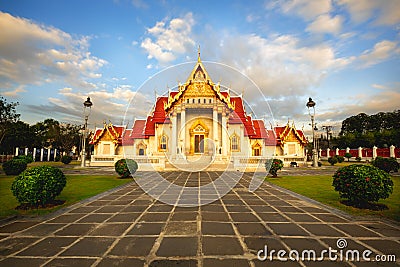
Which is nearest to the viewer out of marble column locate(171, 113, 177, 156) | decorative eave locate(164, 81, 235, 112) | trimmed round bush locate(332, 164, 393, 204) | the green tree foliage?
trimmed round bush locate(332, 164, 393, 204)

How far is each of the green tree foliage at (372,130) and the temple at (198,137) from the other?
30.2 metres

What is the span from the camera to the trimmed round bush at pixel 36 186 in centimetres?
709

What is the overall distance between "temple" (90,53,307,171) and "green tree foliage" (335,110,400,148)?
3021 centimetres

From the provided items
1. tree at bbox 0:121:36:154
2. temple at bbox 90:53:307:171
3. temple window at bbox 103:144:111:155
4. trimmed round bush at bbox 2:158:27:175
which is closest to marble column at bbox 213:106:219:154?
temple at bbox 90:53:307:171

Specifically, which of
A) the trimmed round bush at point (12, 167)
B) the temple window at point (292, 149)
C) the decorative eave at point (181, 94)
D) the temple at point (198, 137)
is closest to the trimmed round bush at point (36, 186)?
the trimmed round bush at point (12, 167)

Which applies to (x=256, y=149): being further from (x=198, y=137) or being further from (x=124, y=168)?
(x=124, y=168)

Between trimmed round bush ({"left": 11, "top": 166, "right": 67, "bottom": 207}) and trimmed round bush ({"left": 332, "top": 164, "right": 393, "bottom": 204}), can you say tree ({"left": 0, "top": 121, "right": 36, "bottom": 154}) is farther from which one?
trimmed round bush ({"left": 332, "top": 164, "right": 393, "bottom": 204})

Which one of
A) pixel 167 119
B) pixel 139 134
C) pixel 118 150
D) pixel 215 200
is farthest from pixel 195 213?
pixel 118 150

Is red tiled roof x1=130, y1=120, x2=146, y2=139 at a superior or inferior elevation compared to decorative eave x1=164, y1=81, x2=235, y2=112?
inferior

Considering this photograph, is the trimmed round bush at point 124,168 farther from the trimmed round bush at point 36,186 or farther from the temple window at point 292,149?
the temple window at point 292,149

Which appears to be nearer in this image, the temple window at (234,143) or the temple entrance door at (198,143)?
the temple entrance door at (198,143)

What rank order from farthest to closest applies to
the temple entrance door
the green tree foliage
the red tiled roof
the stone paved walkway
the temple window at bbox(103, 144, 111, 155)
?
the green tree foliage < the temple window at bbox(103, 144, 111, 155) < the red tiled roof < the temple entrance door < the stone paved walkway

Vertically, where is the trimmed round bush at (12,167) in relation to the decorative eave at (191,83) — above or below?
below

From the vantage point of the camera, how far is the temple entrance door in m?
28.1
